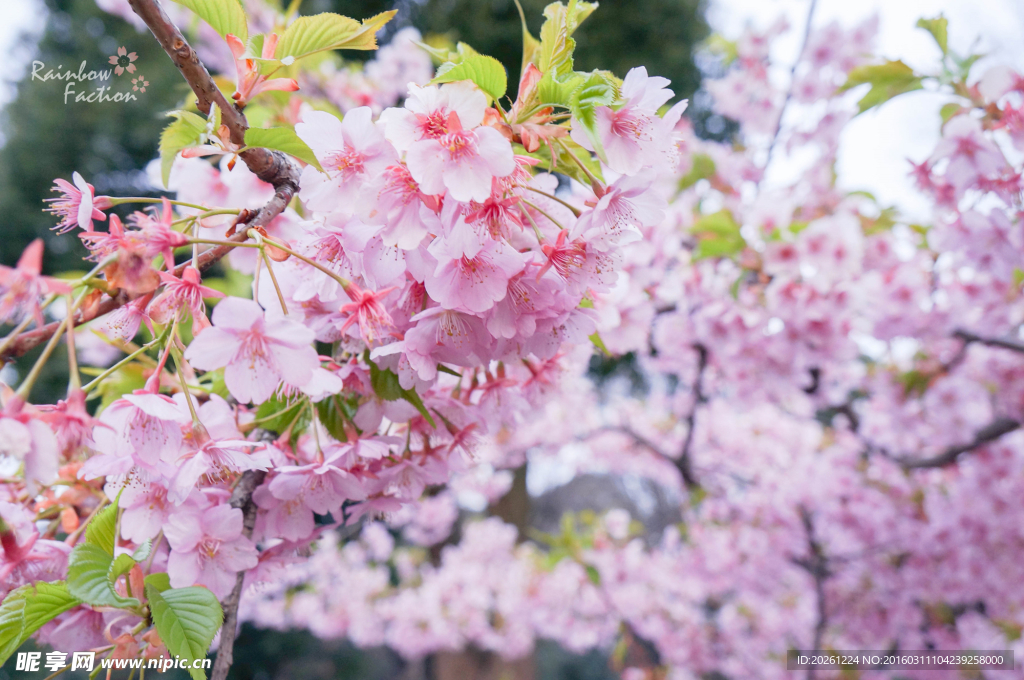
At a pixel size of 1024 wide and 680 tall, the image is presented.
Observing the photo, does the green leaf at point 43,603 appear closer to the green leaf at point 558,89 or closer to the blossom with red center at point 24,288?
the blossom with red center at point 24,288

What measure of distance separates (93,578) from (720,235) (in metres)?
1.47

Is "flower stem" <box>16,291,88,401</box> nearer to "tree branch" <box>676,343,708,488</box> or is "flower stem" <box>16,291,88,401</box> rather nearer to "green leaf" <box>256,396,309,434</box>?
"green leaf" <box>256,396,309,434</box>

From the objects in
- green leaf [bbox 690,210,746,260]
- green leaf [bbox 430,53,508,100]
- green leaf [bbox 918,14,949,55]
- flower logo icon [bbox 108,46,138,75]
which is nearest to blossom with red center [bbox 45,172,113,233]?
green leaf [bbox 430,53,508,100]

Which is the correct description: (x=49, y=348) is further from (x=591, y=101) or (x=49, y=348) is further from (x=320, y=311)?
(x=591, y=101)

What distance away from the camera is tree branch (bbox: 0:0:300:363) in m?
0.53

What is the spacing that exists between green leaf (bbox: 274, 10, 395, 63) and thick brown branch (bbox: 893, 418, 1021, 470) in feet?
7.97

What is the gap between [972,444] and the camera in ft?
6.49

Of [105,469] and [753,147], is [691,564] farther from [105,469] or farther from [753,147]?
[105,469]

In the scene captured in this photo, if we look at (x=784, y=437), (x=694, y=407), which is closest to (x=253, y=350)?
(x=694, y=407)

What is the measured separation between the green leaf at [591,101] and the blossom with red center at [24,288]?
17.7 inches

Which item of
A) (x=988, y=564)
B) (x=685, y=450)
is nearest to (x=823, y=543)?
(x=988, y=564)

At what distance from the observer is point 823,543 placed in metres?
3.17

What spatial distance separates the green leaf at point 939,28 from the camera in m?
1.04

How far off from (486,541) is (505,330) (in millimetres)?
3821
